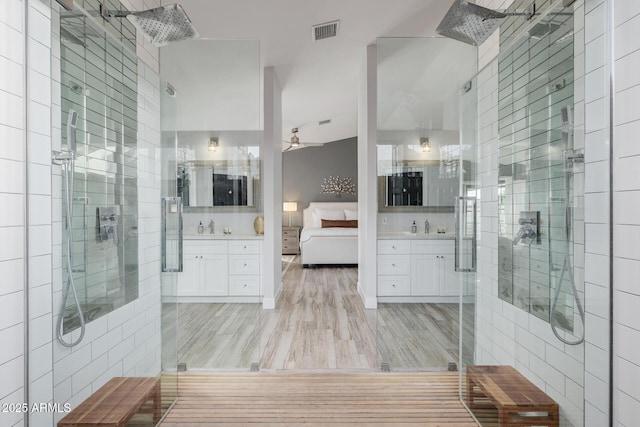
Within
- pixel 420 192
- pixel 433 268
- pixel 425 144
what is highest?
pixel 425 144

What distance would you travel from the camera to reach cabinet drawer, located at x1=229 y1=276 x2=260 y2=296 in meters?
2.40

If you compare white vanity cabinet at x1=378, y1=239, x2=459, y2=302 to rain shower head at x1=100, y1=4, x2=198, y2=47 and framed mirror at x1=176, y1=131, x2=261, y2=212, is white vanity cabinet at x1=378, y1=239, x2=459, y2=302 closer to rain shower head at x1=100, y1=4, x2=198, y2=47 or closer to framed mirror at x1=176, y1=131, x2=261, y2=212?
framed mirror at x1=176, y1=131, x2=261, y2=212

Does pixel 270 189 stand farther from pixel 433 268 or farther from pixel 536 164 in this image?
pixel 536 164

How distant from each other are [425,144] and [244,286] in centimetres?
168

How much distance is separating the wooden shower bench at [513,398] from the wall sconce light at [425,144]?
1.52 meters

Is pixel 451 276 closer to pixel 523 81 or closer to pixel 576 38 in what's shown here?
pixel 523 81

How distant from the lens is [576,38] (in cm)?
131

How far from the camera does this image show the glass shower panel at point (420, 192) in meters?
2.42

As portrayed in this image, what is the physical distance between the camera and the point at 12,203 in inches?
47.6

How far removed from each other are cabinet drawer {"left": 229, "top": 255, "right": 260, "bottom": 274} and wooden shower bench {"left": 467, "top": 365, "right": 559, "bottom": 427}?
1.50 meters

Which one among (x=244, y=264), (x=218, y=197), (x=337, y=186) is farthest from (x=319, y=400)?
(x=337, y=186)

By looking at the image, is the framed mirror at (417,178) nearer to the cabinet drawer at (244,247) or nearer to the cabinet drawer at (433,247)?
the cabinet drawer at (433,247)

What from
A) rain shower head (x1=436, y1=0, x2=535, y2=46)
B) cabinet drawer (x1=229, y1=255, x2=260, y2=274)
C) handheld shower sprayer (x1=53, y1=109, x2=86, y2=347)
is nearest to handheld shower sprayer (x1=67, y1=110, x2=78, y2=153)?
handheld shower sprayer (x1=53, y1=109, x2=86, y2=347)

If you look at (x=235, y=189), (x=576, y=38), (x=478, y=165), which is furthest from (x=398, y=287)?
(x=576, y=38)
